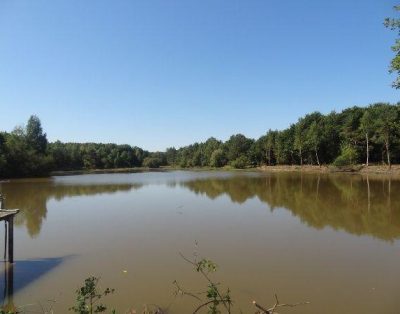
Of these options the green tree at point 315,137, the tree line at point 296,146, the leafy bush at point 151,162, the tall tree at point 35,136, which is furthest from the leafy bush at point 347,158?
the leafy bush at point 151,162

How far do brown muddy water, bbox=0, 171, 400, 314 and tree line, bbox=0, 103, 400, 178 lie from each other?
143 ft

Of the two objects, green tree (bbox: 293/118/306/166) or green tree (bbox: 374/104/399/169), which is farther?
green tree (bbox: 293/118/306/166)

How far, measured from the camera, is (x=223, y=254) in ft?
46.1

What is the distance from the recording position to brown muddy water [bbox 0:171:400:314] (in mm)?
9812

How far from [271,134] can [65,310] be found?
319 feet

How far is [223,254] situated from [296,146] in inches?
2937

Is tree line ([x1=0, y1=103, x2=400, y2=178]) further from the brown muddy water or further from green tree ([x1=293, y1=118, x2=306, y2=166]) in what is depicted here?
the brown muddy water

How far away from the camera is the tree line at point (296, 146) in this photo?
6788cm

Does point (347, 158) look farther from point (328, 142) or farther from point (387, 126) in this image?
point (328, 142)

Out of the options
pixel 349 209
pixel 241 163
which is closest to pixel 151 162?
pixel 241 163

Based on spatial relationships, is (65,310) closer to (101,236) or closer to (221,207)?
(101,236)

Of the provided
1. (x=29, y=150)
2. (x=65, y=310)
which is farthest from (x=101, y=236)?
(x=29, y=150)

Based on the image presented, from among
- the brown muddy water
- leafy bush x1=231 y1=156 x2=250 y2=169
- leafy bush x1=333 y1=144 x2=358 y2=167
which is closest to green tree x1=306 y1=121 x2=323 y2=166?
leafy bush x1=333 y1=144 x2=358 y2=167

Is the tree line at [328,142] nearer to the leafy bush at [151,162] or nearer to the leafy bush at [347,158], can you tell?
the leafy bush at [347,158]
